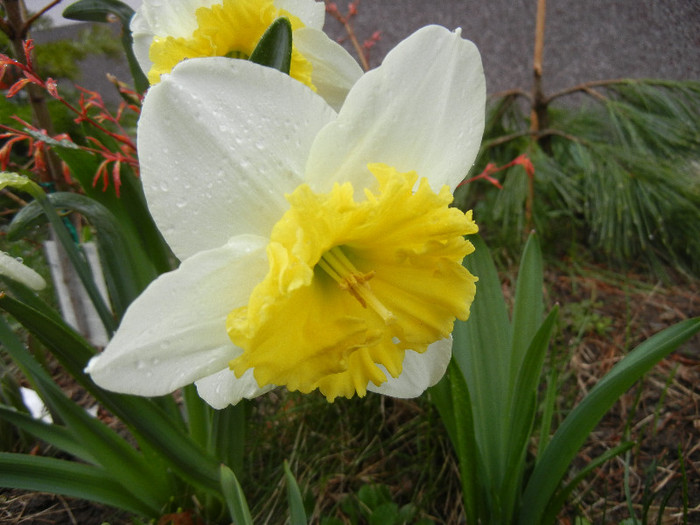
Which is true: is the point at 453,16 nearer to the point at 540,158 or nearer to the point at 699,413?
the point at 540,158

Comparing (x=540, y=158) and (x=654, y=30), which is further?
(x=654, y=30)

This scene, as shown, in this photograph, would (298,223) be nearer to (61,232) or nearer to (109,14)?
(61,232)

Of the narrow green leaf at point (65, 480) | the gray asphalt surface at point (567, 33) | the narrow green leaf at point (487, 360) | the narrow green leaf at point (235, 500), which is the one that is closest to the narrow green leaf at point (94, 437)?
the narrow green leaf at point (65, 480)

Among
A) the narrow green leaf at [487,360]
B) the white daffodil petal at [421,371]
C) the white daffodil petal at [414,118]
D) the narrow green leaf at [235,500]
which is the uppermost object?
the white daffodil petal at [414,118]

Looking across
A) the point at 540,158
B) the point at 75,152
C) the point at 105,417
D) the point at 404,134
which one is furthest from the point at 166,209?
the point at 540,158

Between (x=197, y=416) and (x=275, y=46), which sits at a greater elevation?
(x=275, y=46)

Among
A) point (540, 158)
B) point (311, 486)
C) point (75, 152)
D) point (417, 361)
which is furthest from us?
point (540, 158)

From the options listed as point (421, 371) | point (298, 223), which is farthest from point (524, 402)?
point (298, 223)

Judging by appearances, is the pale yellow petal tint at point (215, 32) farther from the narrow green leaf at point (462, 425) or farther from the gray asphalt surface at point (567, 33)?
the gray asphalt surface at point (567, 33)
